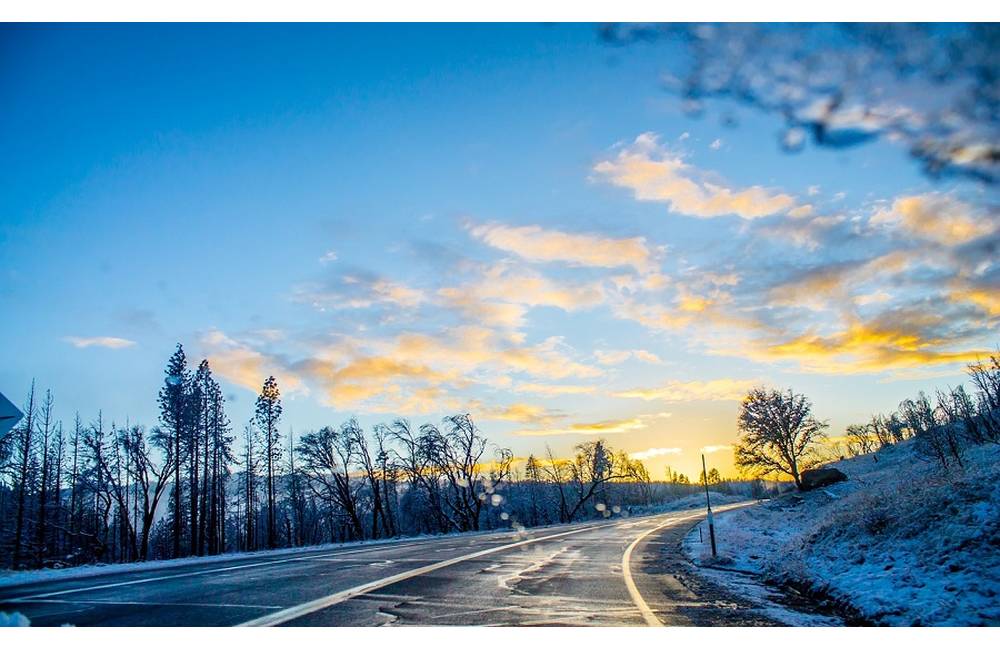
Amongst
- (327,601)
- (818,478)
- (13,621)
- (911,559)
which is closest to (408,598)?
(327,601)

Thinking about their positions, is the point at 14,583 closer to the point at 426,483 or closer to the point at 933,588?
the point at 933,588

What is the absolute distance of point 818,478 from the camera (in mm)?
40031

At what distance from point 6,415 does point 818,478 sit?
153 ft

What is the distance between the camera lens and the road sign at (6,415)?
9023mm

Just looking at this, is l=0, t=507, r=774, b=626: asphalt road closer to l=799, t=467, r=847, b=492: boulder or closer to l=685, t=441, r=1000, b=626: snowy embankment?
l=685, t=441, r=1000, b=626: snowy embankment

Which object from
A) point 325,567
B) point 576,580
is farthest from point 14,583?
Answer: point 576,580

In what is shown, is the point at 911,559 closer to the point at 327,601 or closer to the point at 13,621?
the point at 327,601

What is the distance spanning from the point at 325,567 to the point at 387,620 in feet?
28.8

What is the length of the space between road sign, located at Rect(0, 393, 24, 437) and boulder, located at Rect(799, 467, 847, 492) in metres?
46.0

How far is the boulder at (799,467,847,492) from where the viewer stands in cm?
3978

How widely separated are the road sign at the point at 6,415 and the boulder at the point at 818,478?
4604cm

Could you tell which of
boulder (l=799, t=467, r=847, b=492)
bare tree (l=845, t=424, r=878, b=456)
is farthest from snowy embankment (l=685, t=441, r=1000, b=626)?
bare tree (l=845, t=424, r=878, b=456)

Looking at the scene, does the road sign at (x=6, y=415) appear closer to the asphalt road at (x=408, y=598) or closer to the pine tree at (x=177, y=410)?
the asphalt road at (x=408, y=598)

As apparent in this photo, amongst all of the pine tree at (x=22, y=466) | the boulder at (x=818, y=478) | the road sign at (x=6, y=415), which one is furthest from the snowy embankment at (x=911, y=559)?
the pine tree at (x=22, y=466)
